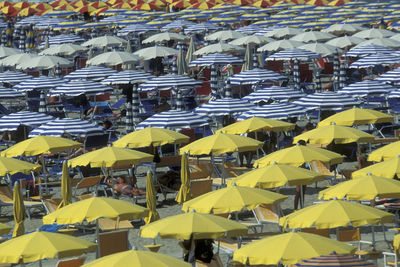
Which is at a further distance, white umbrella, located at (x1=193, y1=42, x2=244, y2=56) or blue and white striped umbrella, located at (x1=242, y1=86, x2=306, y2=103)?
white umbrella, located at (x1=193, y1=42, x2=244, y2=56)

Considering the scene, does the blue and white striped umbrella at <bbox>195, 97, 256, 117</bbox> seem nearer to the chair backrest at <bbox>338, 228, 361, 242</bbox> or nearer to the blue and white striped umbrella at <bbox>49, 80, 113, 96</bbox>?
the blue and white striped umbrella at <bbox>49, 80, 113, 96</bbox>

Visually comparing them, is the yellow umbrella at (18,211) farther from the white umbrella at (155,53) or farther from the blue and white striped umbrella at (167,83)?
the white umbrella at (155,53)

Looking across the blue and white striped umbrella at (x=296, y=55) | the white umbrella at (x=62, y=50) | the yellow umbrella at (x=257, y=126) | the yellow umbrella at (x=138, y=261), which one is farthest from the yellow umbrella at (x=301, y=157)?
the white umbrella at (x=62, y=50)

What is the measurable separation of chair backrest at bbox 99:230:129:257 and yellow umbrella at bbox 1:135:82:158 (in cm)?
540

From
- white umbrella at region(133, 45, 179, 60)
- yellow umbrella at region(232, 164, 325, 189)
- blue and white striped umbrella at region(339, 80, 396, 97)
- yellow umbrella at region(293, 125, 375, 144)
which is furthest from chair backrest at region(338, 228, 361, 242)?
white umbrella at region(133, 45, 179, 60)

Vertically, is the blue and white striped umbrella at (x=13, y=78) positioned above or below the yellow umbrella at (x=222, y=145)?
below

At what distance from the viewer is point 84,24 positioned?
4991 cm

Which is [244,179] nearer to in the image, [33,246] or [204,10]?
[33,246]

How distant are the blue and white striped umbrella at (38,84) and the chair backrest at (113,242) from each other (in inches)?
593

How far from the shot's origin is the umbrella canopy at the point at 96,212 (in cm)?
1415

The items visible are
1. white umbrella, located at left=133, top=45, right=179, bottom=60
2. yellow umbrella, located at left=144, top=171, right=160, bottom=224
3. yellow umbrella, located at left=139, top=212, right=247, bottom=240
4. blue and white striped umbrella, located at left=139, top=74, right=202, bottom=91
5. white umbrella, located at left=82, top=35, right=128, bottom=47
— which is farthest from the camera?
white umbrella, located at left=82, top=35, right=128, bottom=47

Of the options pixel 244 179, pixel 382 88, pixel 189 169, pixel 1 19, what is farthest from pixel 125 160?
pixel 1 19

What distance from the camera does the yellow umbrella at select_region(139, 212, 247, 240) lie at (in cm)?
1259

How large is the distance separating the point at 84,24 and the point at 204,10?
649cm
